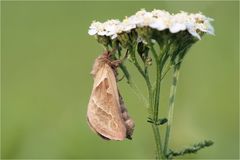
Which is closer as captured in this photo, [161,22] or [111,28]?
[161,22]

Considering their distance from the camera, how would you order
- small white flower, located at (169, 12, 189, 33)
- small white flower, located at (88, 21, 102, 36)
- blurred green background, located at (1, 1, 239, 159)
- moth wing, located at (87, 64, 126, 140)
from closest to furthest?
small white flower, located at (169, 12, 189, 33)
moth wing, located at (87, 64, 126, 140)
small white flower, located at (88, 21, 102, 36)
blurred green background, located at (1, 1, 239, 159)

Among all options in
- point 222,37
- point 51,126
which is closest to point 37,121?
point 51,126

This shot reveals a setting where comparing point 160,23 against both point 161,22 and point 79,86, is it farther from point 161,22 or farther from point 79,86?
point 79,86

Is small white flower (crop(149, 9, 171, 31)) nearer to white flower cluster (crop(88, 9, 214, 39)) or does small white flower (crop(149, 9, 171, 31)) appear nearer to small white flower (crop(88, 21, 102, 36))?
white flower cluster (crop(88, 9, 214, 39))

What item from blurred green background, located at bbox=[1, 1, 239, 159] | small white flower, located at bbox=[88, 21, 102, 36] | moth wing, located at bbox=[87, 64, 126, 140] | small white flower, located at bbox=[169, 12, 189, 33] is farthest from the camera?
blurred green background, located at bbox=[1, 1, 239, 159]

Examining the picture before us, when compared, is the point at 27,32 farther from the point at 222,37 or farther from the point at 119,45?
the point at 119,45

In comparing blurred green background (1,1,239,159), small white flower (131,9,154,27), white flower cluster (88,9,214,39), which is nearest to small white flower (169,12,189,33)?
white flower cluster (88,9,214,39)

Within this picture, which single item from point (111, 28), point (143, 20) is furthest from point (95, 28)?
point (143, 20)
